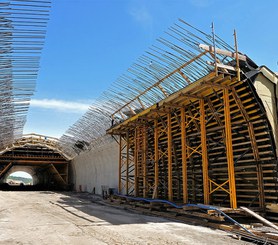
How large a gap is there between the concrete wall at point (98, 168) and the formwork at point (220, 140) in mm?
8070

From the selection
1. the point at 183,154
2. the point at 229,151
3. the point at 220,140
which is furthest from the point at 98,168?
the point at 229,151

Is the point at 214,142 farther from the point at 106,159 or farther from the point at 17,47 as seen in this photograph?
the point at 106,159

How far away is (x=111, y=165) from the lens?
24469 mm

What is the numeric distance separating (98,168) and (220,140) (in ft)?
57.8

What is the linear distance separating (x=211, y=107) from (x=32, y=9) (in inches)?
298

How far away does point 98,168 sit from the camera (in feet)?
91.1

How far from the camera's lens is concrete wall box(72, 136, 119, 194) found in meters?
23.9

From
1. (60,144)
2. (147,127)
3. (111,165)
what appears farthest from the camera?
(60,144)

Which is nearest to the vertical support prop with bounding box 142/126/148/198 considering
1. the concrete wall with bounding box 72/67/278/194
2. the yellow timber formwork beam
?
the yellow timber formwork beam

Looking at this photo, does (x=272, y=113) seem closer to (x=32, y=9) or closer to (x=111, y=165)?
(x=32, y=9)

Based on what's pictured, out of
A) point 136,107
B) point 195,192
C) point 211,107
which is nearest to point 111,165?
point 136,107

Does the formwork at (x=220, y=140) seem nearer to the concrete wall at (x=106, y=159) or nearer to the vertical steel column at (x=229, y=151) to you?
the vertical steel column at (x=229, y=151)

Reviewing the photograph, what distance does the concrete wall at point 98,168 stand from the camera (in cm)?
2386

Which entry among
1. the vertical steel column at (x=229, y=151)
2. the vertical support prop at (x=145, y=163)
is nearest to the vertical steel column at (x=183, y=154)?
the vertical steel column at (x=229, y=151)
